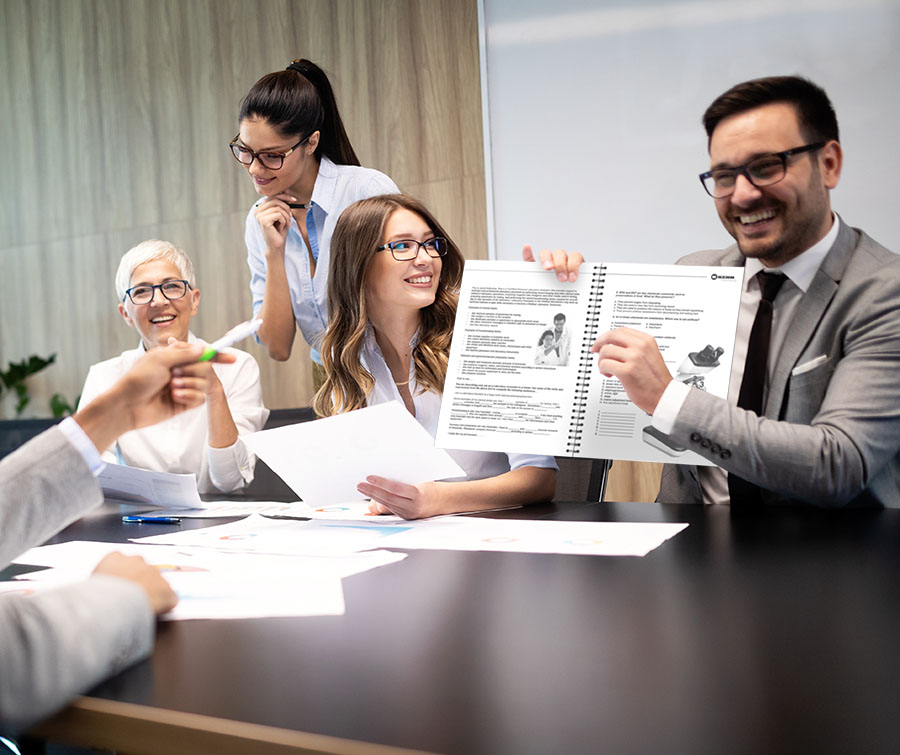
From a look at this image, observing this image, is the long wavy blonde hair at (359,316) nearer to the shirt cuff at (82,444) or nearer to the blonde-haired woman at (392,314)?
the blonde-haired woman at (392,314)

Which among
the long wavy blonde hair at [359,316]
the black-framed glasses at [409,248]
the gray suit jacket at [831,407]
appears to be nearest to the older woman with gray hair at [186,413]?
the long wavy blonde hair at [359,316]

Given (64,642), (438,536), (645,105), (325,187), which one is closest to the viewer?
(64,642)

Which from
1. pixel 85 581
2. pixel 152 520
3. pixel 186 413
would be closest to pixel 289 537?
pixel 152 520

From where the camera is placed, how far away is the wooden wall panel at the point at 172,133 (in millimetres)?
4211

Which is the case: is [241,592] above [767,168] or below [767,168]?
below

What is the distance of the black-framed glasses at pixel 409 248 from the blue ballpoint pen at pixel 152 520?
831mm

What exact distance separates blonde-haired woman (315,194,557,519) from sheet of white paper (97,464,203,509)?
0.41 meters

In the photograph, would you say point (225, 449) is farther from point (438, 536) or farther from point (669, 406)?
point (669, 406)

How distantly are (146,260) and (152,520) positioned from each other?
1.30 m

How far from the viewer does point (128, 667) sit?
0.78 m

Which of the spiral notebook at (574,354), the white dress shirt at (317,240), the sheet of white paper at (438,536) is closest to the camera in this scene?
the sheet of white paper at (438,536)

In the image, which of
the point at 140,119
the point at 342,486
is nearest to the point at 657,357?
the point at 342,486

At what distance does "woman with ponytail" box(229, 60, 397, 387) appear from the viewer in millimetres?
2637

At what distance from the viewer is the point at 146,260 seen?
2795mm
